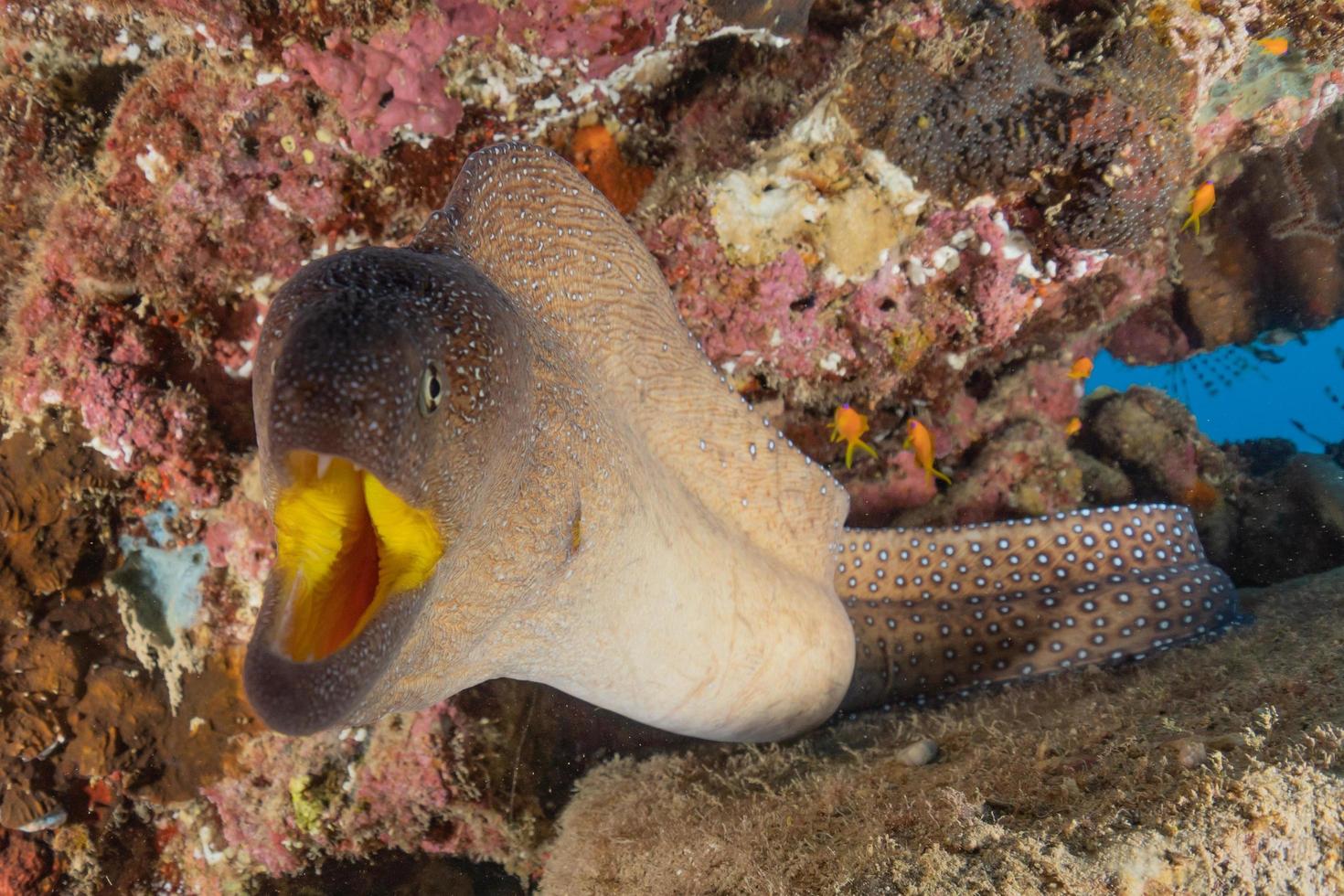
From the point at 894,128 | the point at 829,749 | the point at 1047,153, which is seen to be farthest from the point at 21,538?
the point at 1047,153

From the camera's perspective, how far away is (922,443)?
12.9 feet

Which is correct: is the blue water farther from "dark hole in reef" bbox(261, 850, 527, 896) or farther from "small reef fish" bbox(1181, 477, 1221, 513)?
"dark hole in reef" bbox(261, 850, 527, 896)

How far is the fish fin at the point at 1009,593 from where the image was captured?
3400mm

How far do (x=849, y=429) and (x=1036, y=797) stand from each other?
2183mm

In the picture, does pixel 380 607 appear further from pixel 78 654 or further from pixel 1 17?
pixel 1 17

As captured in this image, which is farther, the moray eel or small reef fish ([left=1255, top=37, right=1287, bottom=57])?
small reef fish ([left=1255, top=37, right=1287, bottom=57])

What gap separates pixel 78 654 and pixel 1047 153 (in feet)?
16.7

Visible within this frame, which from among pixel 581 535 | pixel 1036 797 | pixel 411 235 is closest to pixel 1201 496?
pixel 1036 797

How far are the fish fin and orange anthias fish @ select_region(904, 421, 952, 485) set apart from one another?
0.58 meters

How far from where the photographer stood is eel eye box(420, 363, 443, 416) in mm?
1267

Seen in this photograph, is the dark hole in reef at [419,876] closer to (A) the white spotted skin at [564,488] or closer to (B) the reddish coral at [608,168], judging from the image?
(A) the white spotted skin at [564,488]

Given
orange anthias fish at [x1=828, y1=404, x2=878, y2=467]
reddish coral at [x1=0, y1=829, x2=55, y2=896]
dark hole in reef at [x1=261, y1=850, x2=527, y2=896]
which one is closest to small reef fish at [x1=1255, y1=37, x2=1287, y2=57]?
orange anthias fish at [x1=828, y1=404, x2=878, y2=467]

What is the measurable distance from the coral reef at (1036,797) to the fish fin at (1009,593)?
27cm

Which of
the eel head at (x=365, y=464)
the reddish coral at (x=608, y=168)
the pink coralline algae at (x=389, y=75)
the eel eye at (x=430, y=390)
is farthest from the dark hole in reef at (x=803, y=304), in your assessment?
the eel eye at (x=430, y=390)
